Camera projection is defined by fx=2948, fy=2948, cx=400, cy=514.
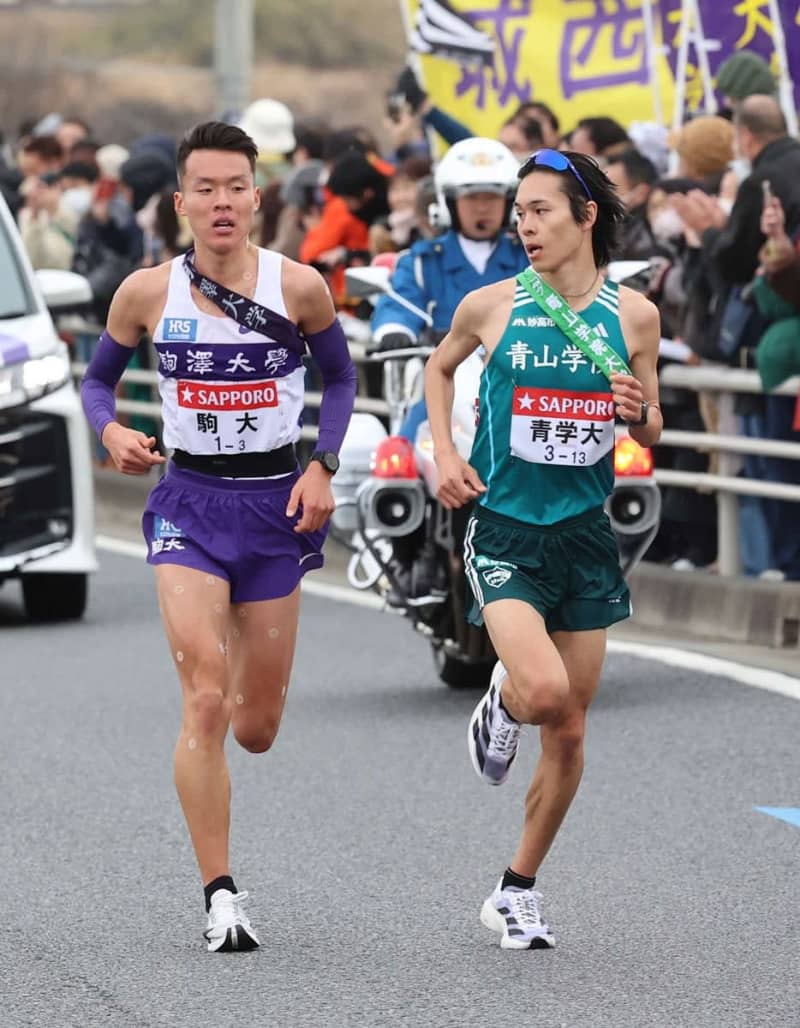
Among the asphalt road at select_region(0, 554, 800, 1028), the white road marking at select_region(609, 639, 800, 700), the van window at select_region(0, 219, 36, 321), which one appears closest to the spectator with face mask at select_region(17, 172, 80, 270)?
the van window at select_region(0, 219, 36, 321)

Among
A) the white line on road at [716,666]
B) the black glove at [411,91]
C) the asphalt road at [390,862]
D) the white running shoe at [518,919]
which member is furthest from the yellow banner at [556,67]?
the white running shoe at [518,919]

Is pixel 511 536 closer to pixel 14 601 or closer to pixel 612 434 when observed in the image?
pixel 612 434

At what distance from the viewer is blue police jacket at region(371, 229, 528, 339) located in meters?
11.1

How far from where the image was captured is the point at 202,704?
7219 mm

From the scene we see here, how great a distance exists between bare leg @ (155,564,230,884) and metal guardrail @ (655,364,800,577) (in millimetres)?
5471

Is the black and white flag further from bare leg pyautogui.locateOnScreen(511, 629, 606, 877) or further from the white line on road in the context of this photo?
bare leg pyautogui.locateOnScreen(511, 629, 606, 877)

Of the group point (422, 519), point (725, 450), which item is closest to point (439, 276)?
point (422, 519)

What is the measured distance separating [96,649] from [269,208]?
5.83 metres

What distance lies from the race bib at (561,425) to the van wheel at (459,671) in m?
4.22

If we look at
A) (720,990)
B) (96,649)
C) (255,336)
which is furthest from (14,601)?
(720,990)

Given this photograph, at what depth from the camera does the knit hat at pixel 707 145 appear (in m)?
14.4

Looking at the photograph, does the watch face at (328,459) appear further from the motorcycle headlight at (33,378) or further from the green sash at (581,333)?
the motorcycle headlight at (33,378)

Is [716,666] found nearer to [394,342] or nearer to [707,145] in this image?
[394,342]

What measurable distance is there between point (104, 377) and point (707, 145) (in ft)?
23.7
